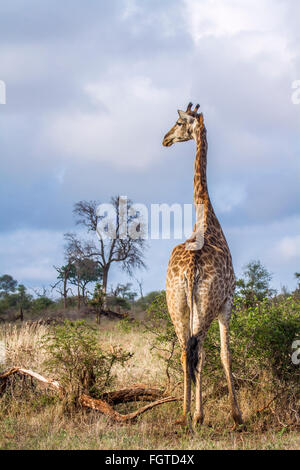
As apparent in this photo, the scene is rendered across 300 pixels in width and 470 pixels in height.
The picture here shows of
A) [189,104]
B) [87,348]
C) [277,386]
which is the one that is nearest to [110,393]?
[87,348]

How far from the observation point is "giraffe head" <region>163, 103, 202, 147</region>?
8547 millimetres

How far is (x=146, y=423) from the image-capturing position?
Answer: 6551 millimetres

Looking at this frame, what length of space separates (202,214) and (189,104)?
7.71 feet

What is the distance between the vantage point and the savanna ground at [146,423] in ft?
19.0

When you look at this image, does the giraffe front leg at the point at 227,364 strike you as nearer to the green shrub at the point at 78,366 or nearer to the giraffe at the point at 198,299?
the giraffe at the point at 198,299

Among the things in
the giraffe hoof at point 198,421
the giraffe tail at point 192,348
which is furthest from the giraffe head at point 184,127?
the giraffe hoof at point 198,421

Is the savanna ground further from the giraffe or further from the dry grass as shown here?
the giraffe

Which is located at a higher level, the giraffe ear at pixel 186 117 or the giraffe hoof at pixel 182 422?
the giraffe ear at pixel 186 117

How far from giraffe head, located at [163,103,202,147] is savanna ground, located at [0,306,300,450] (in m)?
3.58

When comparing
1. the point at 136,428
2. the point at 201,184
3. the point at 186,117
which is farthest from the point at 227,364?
the point at 186,117

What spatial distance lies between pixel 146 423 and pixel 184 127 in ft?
15.5

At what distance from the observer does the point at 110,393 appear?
24.7 feet

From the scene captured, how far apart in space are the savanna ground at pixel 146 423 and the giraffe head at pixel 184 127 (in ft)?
11.7
